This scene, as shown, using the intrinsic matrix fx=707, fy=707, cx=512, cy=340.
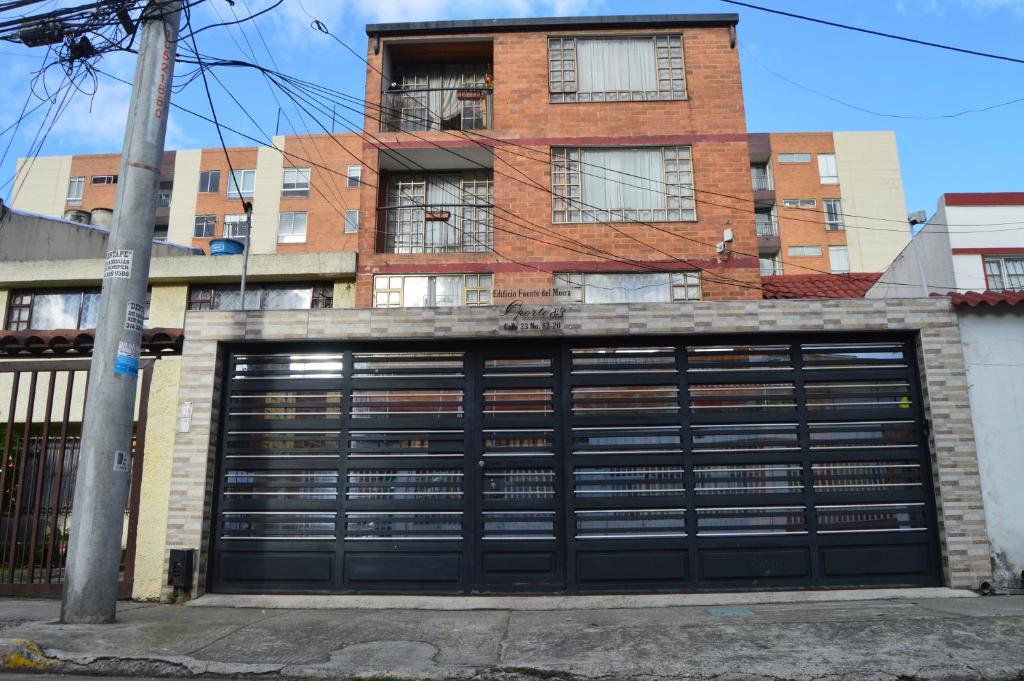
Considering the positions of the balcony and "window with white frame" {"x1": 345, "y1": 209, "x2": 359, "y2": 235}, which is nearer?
"window with white frame" {"x1": 345, "y1": 209, "x2": 359, "y2": 235}

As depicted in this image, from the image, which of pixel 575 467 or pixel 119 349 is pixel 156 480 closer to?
pixel 119 349

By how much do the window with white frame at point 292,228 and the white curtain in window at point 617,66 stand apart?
72.1 ft

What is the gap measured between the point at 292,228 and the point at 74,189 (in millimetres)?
14422

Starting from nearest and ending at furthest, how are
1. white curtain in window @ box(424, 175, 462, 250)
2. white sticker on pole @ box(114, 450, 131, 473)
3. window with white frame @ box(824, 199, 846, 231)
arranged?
white sticker on pole @ box(114, 450, 131, 473) → white curtain in window @ box(424, 175, 462, 250) → window with white frame @ box(824, 199, 846, 231)

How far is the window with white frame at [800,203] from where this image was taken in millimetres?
37250

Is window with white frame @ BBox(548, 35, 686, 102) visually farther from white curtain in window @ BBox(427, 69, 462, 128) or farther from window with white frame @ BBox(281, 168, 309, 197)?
window with white frame @ BBox(281, 168, 309, 197)

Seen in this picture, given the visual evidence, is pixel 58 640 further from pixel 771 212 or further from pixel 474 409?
pixel 771 212

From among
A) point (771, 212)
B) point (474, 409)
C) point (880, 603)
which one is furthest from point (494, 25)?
point (771, 212)

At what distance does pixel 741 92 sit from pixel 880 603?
12270 mm

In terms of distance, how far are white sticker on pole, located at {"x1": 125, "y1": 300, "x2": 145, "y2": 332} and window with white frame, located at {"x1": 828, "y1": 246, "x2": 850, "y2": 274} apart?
36.3m

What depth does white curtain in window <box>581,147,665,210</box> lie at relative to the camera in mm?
15508

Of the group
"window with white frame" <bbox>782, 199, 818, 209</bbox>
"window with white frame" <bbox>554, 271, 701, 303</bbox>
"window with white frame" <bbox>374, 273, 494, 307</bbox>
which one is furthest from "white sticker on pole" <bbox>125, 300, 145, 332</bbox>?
"window with white frame" <bbox>782, 199, 818, 209</bbox>

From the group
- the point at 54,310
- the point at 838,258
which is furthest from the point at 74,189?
the point at 838,258

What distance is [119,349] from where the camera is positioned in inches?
261
